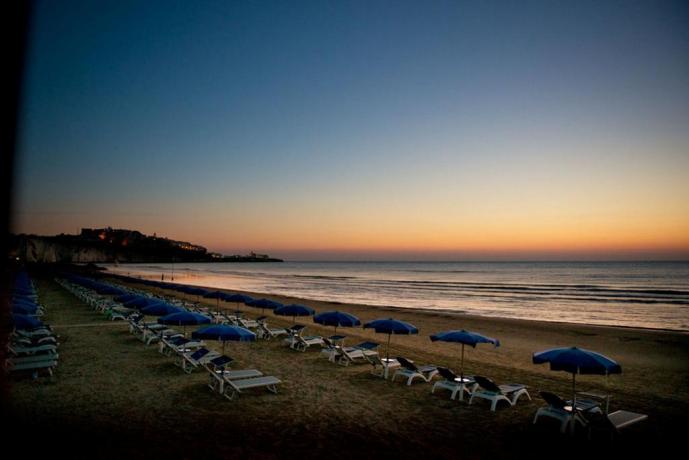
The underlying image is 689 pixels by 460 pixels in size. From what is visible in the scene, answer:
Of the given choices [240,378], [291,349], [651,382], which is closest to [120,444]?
[240,378]

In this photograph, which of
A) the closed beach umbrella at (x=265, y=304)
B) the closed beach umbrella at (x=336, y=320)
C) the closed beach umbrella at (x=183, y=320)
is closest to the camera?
the closed beach umbrella at (x=183, y=320)

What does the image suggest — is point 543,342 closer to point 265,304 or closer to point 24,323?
point 265,304

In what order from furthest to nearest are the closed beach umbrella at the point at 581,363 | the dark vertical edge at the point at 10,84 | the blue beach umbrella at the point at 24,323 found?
the blue beach umbrella at the point at 24,323 < the closed beach umbrella at the point at 581,363 < the dark vertical edge at the point at 10,84

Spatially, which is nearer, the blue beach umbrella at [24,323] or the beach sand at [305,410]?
the beach sand at [305,410]

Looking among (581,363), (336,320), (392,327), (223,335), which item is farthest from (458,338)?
(223,335)

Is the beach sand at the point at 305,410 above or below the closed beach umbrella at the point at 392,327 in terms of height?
below

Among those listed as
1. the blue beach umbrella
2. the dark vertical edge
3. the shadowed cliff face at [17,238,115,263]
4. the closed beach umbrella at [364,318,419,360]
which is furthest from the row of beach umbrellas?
the shadowed cliff face at [17,238,115,263]

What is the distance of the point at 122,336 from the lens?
14.5 m

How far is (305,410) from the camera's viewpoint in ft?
26.1

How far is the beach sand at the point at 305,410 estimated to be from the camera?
6363mm

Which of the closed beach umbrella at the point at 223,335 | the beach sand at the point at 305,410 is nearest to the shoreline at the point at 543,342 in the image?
the beach sand at the point at 305,410

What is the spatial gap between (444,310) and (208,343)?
70.3 ft

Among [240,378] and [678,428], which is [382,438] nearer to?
[240,378]

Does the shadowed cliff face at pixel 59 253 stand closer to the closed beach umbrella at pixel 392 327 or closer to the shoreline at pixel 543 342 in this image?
the shoreline at pixel 543 342
